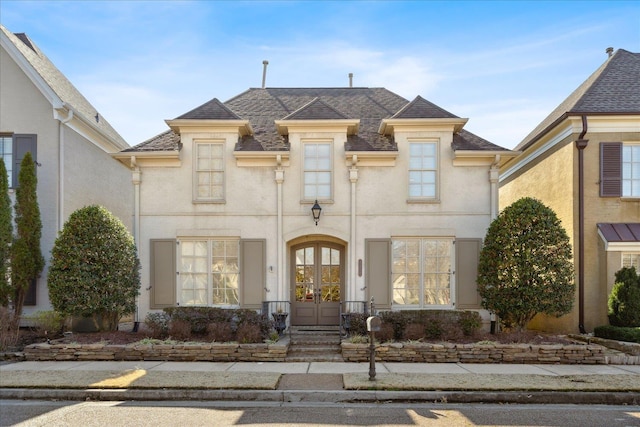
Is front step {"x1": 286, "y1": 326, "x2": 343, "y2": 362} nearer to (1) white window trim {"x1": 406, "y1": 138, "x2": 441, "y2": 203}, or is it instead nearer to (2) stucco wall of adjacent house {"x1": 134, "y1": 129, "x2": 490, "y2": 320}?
(2) stucco wall of adjacent house {"x1": 134, "y1": 129, "x2": 490, "y2": 320}

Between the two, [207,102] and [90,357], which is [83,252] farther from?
[207,102]

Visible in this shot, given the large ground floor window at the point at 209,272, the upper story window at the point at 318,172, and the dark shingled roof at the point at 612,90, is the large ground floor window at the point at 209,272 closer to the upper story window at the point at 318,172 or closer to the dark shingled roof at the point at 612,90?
the upper story window at the point at 318,172

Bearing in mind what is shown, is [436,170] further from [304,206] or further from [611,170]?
[611,170]

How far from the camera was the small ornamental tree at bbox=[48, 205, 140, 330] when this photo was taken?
10.5 m

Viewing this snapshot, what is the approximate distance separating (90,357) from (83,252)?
8.01ft

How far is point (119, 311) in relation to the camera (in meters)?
10.9

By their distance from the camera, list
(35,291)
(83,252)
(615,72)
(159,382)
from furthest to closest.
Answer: (615,72) < (35,291) < (83,252) < (159,382)

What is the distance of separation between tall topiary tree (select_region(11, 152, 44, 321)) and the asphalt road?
17.1 ft

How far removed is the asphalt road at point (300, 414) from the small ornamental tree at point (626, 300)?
4650 millimetres

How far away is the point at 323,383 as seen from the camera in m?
7.89

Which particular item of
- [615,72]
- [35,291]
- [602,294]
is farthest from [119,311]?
[615,72]

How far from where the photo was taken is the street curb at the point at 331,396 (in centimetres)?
715

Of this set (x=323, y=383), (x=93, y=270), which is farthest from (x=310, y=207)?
(x=93, y=270)

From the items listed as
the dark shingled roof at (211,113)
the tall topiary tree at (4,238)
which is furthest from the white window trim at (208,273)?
the tall topiary tree at (4,238)
